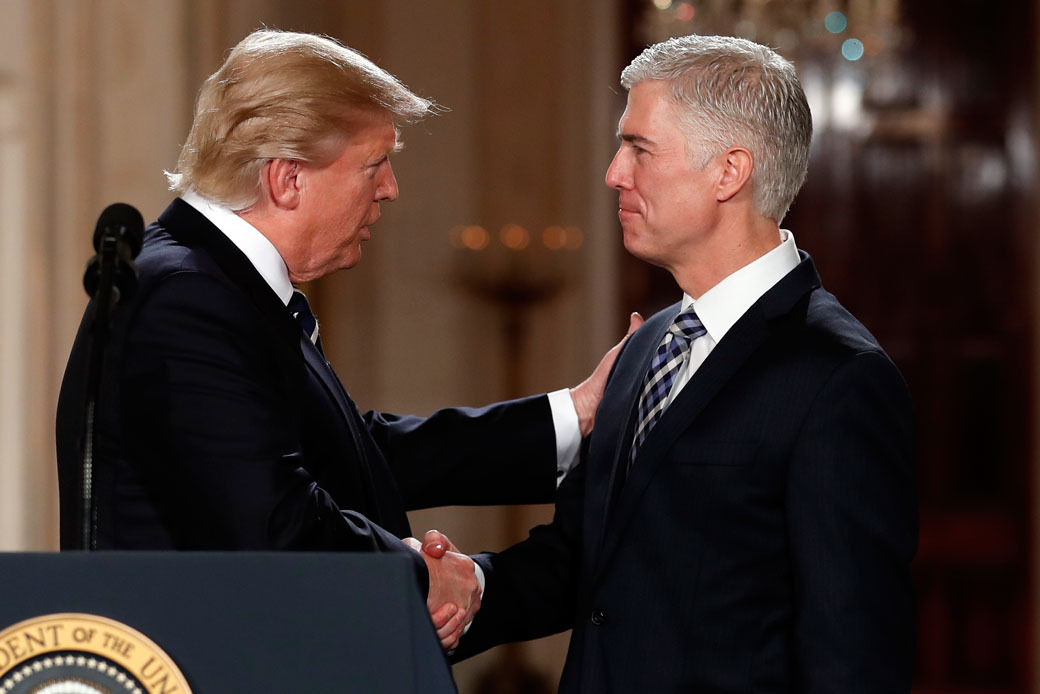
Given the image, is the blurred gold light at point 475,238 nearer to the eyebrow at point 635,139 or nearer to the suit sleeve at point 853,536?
the eyebrow at point 635,139

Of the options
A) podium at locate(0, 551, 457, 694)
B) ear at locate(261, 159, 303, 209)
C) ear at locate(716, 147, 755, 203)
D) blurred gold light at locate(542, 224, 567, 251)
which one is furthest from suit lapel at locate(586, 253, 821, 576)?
blurred gold light at locate(542, 224, 567, 251)

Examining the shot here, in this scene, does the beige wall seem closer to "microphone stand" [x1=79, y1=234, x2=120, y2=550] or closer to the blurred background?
the blurred background

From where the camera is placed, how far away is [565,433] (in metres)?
2.31

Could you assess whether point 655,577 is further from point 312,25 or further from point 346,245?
point 312,25

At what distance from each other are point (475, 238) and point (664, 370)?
385cm

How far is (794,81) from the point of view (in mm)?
1891

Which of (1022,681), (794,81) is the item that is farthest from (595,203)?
(794,81)

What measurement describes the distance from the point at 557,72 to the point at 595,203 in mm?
633

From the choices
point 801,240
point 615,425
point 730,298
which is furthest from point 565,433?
point 801,240

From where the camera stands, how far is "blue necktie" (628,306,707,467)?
1.91 meters

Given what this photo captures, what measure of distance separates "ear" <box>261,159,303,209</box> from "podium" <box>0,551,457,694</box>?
34.2 inches

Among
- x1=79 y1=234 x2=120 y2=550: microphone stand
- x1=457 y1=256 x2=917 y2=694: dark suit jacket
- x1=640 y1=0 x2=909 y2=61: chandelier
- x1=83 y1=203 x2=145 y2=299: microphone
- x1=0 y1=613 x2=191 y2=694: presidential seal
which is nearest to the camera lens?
x1=0 y1=613 x2=191 y2=694: presidential seal

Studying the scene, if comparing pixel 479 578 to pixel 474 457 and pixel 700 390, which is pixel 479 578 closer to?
pixel 474 457

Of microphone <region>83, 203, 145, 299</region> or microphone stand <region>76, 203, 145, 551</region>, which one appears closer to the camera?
microphone stand <region>76, 203, 145, 551</region>
